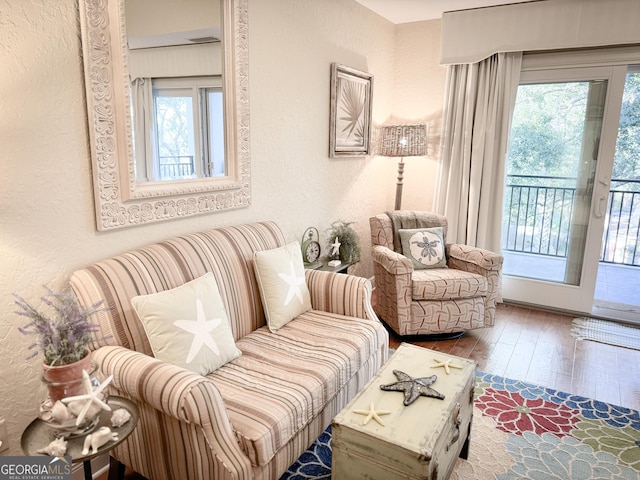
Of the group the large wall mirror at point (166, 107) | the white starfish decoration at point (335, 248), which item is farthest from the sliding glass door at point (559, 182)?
the large wall mirror at point (166, 107)

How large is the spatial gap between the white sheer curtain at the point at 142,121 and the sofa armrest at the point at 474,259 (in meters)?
2.38

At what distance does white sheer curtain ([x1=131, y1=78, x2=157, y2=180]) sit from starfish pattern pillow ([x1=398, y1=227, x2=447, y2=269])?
2.06 meters

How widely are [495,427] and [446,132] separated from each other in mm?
2649

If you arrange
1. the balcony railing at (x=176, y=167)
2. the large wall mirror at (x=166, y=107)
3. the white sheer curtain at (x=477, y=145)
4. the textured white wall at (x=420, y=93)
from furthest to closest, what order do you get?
the textured white wall at (x=420, y=93) → the white sheer curtain at (x=477, y=145) → the balcony railing at (x=176, y=167) → the large wall mirror at (x=166, y=107)

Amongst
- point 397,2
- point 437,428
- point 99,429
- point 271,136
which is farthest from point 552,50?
point 99,429

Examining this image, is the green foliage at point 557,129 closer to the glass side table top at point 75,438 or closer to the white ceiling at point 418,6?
the white ceiling at point 418,6

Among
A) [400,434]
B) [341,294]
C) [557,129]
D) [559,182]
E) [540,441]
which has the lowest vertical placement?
[540,441]

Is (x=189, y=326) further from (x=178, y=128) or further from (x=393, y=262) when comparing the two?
(x=393, y=262)

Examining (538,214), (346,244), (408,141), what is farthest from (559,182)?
(346,244)

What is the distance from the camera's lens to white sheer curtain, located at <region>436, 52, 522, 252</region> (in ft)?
12.4

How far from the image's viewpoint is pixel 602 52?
345 centimetres

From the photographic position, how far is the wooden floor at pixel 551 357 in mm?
2695

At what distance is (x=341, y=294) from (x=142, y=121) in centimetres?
137

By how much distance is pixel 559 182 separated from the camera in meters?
3.81
